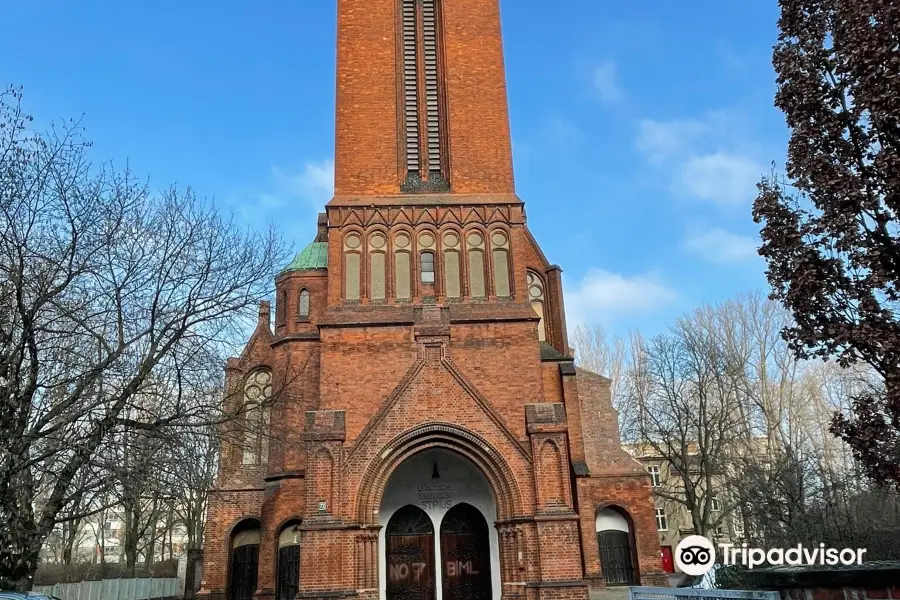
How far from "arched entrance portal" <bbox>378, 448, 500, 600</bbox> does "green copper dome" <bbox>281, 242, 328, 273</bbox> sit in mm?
7309

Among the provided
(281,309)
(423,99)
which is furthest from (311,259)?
(423,99)

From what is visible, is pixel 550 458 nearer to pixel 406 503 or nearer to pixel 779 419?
pixel 406 503

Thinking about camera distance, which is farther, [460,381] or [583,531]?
[583,531]

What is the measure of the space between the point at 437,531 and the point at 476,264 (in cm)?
701

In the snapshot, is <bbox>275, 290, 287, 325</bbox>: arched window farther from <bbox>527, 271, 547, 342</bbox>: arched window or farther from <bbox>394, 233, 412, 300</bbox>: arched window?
<bbox>527, 271, 547, 342</bbox>: arched window

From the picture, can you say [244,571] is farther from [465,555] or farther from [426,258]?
[426,258]

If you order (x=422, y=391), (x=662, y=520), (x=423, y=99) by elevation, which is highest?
(x=423, y=99)

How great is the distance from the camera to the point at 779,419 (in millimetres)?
29859

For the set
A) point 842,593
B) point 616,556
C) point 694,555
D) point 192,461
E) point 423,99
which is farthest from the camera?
point 423,99

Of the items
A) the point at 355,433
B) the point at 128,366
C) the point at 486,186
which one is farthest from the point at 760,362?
the point at 128,366

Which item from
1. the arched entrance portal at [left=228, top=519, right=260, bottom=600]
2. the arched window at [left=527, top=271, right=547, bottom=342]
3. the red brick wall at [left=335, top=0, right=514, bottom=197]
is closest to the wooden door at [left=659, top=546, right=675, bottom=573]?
the arched window at [left=527, top=271, right=547, bottom=342]

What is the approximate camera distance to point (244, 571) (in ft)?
Result: 65.2

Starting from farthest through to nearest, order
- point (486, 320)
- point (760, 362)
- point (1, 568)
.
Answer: point (760, 362)
point (486, 320)
point (1, 568)

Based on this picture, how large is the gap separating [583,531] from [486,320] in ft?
20.2
